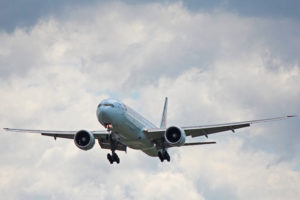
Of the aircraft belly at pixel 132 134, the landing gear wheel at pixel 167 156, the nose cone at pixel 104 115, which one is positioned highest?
the nose cone at pixel 104 115

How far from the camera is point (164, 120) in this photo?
8425 cm

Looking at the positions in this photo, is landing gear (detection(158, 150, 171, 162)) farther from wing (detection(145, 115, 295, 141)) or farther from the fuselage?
wing (detection(145, 115, 295, 141))

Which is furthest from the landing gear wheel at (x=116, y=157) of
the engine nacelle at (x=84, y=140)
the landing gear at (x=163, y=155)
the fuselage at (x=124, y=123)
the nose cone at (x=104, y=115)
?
the nose cone at (x=104, y=115)

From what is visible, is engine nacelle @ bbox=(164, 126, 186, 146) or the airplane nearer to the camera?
the airplane

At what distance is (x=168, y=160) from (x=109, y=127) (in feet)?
31.9

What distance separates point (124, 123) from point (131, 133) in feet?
5.44

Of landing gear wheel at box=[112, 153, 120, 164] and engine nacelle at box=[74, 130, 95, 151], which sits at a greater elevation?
engine nacelle at box=[74, 130, 95, 151]

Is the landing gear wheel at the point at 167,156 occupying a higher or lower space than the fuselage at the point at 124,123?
lower

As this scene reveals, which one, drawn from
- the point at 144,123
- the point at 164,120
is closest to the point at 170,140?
the point at 144,123

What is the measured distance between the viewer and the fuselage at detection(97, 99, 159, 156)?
59.3 m

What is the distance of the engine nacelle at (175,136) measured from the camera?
62625mm

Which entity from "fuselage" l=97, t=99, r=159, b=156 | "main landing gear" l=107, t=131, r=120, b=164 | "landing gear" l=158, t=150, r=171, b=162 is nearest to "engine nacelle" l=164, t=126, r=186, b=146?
"fuselage" l=97, t=99, r=159, b=156

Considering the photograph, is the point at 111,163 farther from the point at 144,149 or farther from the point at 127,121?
the point at 127,121

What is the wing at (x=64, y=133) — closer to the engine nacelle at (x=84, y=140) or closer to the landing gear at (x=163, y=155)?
the engine nacelle at (x=84, y=140)
